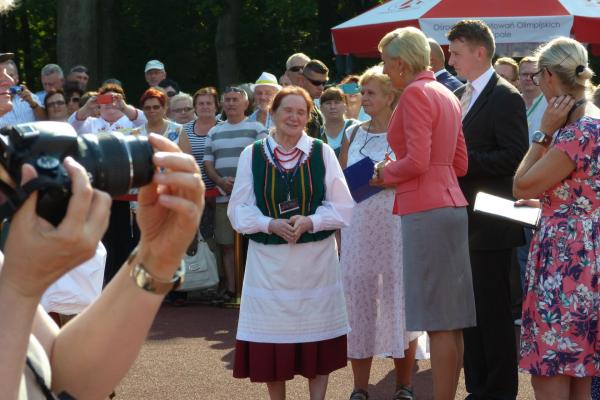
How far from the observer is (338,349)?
19.5 ft

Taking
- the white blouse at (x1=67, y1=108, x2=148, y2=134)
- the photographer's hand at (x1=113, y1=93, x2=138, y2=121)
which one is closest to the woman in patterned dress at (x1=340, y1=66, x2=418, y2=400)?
the white blouse at (x1=67, y1=108, x2=148, y2=134)

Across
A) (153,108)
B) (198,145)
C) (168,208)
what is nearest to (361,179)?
(153,108)

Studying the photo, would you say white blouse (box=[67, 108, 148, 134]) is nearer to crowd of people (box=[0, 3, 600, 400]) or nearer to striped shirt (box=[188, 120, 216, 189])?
striped shirt (box=[188, 120, 216, 189])

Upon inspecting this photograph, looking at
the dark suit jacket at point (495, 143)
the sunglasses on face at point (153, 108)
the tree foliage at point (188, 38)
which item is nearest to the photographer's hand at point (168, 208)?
the dark suit jacket at point (495, 143)

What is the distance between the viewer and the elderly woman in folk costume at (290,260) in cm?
583

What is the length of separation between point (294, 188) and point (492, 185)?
1.17 metres

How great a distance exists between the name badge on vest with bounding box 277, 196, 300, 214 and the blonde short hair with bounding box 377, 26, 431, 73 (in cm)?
96

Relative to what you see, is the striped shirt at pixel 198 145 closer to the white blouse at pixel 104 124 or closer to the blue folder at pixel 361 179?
the white blouse at pixel 104 124

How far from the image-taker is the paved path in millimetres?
6621

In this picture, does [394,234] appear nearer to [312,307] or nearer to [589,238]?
[312,307]

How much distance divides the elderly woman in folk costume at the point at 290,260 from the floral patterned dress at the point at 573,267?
1311 mm

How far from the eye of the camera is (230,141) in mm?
9891

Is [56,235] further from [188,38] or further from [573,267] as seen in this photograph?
[188,38]

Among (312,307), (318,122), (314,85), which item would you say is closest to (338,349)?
(312,307)
